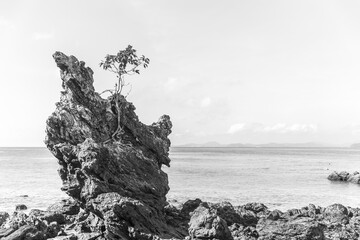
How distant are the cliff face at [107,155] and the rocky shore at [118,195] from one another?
3.2 inches

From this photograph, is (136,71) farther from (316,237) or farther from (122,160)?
(316,237)

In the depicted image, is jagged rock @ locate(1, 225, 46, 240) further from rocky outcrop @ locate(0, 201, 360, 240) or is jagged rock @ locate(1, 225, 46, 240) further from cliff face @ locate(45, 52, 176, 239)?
cliff face @ locate(45, 52, 176, 239)

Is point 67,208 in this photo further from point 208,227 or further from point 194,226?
point 208,227

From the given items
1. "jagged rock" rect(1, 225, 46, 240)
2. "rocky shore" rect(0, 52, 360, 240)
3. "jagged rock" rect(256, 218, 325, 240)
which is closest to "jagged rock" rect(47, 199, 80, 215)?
"rocky shore" rect(0, 52, 360, 240)

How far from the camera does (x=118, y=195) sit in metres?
26.4

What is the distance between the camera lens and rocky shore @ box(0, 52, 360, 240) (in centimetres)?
2572

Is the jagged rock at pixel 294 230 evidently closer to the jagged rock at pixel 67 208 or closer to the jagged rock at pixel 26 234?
the jagged rock at pixel 26 234

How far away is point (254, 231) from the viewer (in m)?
28.8

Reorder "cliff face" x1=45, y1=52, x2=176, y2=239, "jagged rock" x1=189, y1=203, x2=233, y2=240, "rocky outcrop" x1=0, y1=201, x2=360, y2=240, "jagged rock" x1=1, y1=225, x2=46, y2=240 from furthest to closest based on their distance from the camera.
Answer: "cliff face" x1=45, y1=52, x2=176, y2=239 < "rocky outcrop" x1=0, y1=201, x2=360, y2=240 < "jagged rock" x1=189, y1=203, x2=233, y2=240 < "jagged rock" x1=1, y1=225, x2=46, y2=240

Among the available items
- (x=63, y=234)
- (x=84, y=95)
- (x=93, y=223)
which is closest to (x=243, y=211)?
(x=93, y=223)

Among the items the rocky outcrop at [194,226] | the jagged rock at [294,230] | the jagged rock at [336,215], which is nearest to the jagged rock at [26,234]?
the rocky outcrop at [194,226]

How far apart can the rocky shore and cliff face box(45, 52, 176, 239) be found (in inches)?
3.2

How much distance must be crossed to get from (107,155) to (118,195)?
4.15m

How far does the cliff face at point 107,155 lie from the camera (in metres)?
26.1
